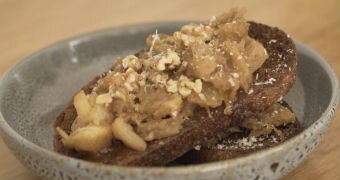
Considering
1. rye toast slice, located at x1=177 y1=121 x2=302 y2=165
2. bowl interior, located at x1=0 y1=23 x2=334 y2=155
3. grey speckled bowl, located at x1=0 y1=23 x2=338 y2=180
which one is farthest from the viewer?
bowl interior, located at x1=0 y1=23 x2=334 y2=155

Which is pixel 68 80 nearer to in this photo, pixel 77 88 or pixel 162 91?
pixel 77 88

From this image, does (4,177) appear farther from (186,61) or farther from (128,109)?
(186,61)

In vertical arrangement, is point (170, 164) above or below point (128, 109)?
below

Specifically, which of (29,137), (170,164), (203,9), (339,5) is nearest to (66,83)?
(29,137)

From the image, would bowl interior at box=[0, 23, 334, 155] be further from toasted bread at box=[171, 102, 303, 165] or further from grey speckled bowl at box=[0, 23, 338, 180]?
toasted bread at box=[171, 102, 303, 165]

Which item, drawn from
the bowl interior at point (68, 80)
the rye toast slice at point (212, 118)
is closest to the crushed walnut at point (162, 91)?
the rye toast slice at point (212, 118)

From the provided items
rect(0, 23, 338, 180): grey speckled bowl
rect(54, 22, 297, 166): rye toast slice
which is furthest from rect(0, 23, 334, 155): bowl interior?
rect(54, 22, 297, 166): rye toast slice

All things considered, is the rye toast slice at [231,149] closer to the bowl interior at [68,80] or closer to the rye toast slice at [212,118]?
the rye toast slice at [212,118]
